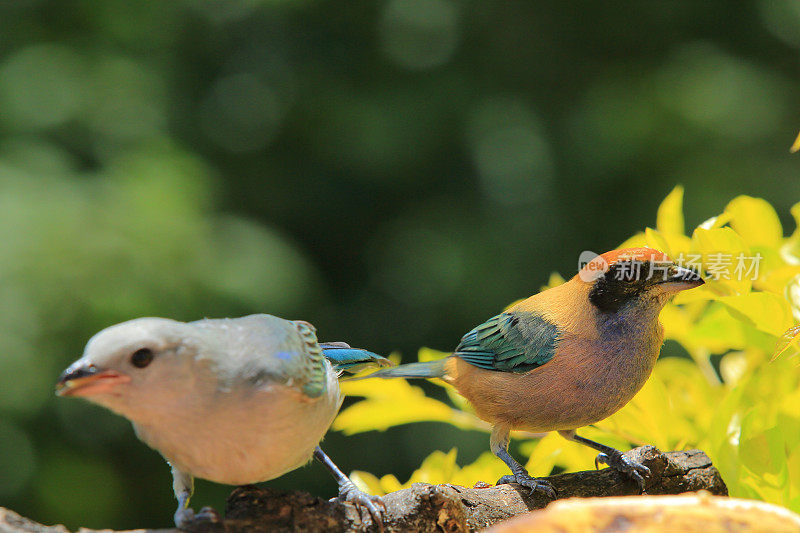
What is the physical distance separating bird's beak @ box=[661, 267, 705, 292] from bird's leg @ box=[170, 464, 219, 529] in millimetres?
943

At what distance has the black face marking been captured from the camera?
151cm

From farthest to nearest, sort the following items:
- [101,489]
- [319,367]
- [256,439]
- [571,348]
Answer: [101,489]
[571,348]
[319,367]
[256,439]

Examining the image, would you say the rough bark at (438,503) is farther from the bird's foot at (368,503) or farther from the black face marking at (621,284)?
the black face marking at (621,284)

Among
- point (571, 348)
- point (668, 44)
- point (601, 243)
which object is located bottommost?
point (601, 243)

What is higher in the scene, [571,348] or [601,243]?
[571,348]

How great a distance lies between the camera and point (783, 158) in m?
4.27

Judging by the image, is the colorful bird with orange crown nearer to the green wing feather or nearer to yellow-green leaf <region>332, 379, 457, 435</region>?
the green wing feather

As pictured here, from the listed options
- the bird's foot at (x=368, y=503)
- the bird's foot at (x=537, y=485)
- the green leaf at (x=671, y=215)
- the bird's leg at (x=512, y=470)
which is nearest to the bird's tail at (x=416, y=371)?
the bird's leg at (x=512, y=470)

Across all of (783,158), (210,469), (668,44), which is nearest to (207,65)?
(668,44)

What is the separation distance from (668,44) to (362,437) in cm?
288

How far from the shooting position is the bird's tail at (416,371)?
1.70m

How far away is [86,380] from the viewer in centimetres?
100

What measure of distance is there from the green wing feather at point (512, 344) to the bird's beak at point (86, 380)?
0.84m

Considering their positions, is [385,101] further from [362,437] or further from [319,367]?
[319,367]
